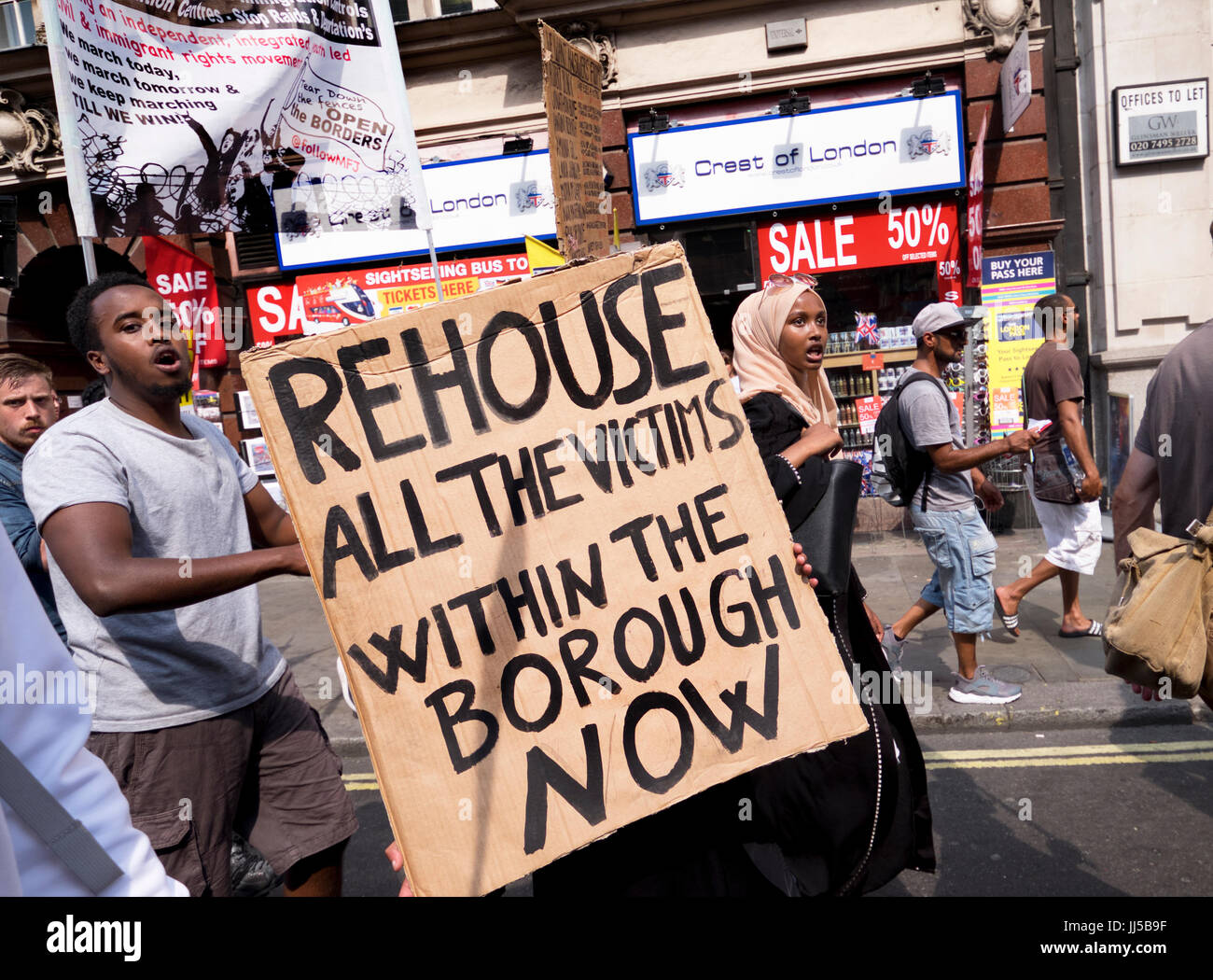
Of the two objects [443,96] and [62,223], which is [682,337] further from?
[62,223]

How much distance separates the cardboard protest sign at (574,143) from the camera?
11.9ft

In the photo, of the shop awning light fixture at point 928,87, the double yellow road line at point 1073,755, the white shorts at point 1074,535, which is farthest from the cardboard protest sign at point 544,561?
the shop awning light fixture at point 928,87

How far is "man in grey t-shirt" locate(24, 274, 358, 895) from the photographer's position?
208 cm

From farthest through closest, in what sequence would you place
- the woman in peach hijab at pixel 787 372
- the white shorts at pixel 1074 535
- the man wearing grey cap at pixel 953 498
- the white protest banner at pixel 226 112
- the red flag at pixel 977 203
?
the red flag at pixel 977 203, the white shorts at pixel 1074 535, the man wearing grey cap at pixel 953 498, the white protest banner at pixel 226 112, the woman in peach hijab at pixel 787 372

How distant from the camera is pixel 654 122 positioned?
9.88 meters

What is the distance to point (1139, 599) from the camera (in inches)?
98.2

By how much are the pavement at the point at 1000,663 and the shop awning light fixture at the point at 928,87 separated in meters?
4.59

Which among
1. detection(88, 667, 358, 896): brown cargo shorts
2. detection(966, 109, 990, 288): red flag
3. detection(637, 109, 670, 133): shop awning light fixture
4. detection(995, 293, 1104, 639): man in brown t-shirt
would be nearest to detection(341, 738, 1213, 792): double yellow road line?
detection(995, 293, 1104, 639): man in brown t-shirt

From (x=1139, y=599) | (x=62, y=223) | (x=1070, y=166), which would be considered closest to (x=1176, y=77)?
(x=1070, y=166)

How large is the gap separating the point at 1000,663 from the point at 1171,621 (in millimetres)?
3258

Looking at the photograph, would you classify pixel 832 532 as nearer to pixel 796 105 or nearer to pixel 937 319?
pixel 937 319

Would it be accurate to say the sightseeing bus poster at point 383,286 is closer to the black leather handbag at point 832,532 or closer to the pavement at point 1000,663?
the pavement at point 1000,663

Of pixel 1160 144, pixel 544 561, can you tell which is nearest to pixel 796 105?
pixel 1160 144

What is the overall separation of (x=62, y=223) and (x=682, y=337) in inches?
483
